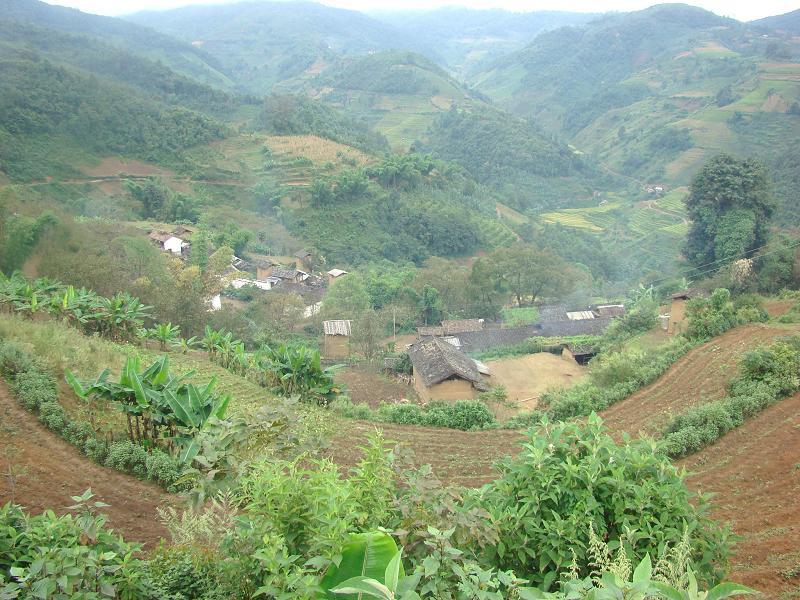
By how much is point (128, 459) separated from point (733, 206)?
91.2 ft

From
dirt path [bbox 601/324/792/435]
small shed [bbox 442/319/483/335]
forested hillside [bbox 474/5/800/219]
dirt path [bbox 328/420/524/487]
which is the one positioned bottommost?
small shed [bbox 442/319/483/335]

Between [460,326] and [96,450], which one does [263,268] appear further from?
[96,450]

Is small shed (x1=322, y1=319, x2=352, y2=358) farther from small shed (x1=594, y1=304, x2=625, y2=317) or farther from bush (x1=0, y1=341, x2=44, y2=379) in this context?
bush (x1=0, y1=341, x2=44, y2=379)

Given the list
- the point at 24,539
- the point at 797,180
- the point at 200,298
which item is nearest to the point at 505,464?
the point at 24,539

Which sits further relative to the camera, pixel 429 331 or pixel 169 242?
pixel 169 242

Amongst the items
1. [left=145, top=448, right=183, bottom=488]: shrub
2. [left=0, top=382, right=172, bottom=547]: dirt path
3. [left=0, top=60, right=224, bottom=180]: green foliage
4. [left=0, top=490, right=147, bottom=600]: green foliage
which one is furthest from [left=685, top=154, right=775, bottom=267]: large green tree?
[left=0, top=60, right=224, bottom=180]: green foliage

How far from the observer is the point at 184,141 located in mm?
45906

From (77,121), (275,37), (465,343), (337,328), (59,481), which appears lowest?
(465,343)

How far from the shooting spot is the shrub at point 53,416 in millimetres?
7199

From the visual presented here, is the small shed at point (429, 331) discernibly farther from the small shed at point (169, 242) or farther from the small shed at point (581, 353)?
the small shed at point (169, 242)

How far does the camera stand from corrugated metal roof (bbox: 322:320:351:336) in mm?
22547

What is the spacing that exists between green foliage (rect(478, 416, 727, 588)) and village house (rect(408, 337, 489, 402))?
12.5 metres

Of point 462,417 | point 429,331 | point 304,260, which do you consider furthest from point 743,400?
point 304,260

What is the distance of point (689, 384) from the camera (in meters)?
12.6
